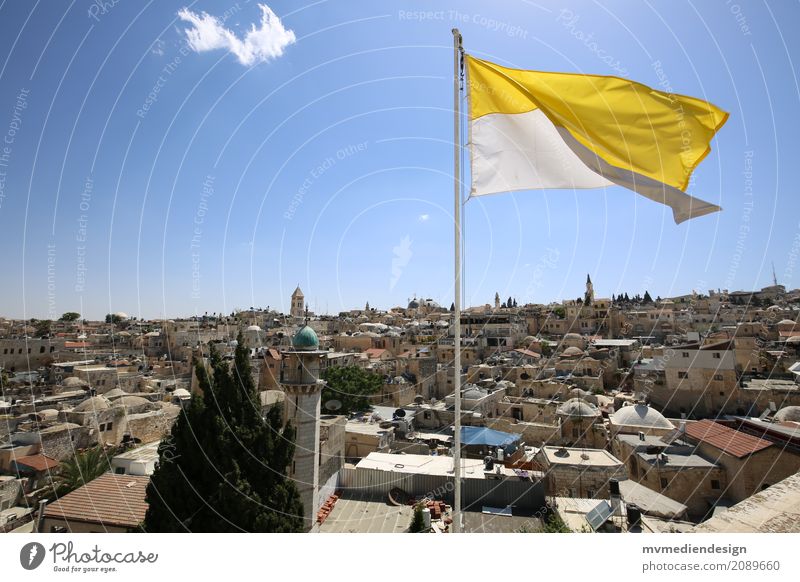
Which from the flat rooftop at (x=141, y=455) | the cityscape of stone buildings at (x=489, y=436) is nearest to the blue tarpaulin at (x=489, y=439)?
the cityscape of stone buildings at (x=489, y=436)

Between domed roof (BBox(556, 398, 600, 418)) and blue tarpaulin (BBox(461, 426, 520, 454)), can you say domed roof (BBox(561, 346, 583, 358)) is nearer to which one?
domed roof (BBox(556, 398, 600, 418))

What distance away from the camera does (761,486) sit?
1145 cm

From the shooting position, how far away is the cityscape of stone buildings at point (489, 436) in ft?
39.0

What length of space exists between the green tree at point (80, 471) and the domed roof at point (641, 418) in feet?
79.5

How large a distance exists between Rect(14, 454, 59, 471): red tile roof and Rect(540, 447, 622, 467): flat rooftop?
876 inches

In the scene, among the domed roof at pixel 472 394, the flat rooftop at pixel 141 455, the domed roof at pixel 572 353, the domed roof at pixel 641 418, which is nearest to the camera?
the flat rooftop at pixel 141 455

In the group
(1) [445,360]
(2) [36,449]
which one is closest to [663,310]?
(1) [445,360]

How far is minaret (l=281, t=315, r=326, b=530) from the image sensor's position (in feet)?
39.5

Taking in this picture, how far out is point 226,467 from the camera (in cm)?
1013

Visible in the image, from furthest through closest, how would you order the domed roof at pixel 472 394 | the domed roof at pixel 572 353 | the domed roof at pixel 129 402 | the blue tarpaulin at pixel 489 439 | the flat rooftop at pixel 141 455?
the domed roof at pixel 572 353
the domed roof at pixel 472 394
the domed roof at pixel 129 402
the blue tarpaulin at pixel 489 439
the flat rooftop at pixel 141 455

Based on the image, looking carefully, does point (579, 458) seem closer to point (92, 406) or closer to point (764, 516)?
point (764, 516)

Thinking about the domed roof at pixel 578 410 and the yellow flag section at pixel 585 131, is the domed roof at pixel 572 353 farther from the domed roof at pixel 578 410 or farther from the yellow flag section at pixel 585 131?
the yellow flag section at pixel 585 131

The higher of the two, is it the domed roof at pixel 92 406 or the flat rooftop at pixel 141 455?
the domed roof at pixel 92 406
